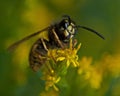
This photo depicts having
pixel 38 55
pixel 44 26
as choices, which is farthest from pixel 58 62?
pixel 44 26

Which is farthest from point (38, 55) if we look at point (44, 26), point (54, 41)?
point (44, 26)

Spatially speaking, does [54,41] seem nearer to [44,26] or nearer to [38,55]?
[38,55]

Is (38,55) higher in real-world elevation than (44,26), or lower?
lower

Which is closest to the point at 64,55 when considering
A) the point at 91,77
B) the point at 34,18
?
the point at 91,77

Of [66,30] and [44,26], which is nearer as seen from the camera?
[66,30]

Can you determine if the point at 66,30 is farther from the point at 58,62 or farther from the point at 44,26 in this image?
the point at 44,26

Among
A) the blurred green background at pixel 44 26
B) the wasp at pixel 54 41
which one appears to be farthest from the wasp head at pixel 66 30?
the blurred green background at pixel 44 26

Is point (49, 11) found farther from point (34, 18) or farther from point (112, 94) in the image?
point (112, 94)

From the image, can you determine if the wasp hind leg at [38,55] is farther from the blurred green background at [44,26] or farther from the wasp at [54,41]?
the blurred green background at [44,26]

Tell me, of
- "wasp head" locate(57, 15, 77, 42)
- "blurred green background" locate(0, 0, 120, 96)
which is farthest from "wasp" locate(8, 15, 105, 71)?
"blurred green background" locate(0, 0, 120, 96)
